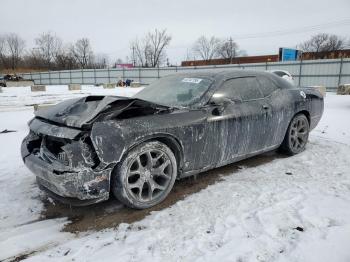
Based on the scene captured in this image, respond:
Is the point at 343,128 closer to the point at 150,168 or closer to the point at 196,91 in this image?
the point at 196,91

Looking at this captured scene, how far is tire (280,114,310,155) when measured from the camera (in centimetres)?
462

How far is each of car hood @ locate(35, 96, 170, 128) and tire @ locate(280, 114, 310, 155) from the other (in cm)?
245

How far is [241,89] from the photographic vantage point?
392 centimetres

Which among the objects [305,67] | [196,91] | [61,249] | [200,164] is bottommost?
[61,249]

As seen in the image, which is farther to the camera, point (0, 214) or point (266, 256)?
point (0, 214)

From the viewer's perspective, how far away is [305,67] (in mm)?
22078

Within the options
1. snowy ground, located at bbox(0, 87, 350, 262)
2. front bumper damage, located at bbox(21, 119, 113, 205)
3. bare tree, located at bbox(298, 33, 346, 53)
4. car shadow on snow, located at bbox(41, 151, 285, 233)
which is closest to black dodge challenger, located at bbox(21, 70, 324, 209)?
front bumper damage, located at bbox(21, 119, 113, 205)

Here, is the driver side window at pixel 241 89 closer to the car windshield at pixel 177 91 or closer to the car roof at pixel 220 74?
the car roof at pixel 220 74

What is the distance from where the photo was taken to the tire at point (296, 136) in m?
4.62

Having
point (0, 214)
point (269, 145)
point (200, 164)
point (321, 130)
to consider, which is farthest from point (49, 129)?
point (321, 130)

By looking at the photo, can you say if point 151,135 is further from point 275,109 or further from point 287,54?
point 287,54

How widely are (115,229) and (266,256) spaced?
1.35m

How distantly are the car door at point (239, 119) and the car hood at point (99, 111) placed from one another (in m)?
0.76

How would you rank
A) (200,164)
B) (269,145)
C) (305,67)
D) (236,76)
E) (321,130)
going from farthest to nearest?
(305,67) → (321,130) → (269,145) → (236,76) → (200,164)
